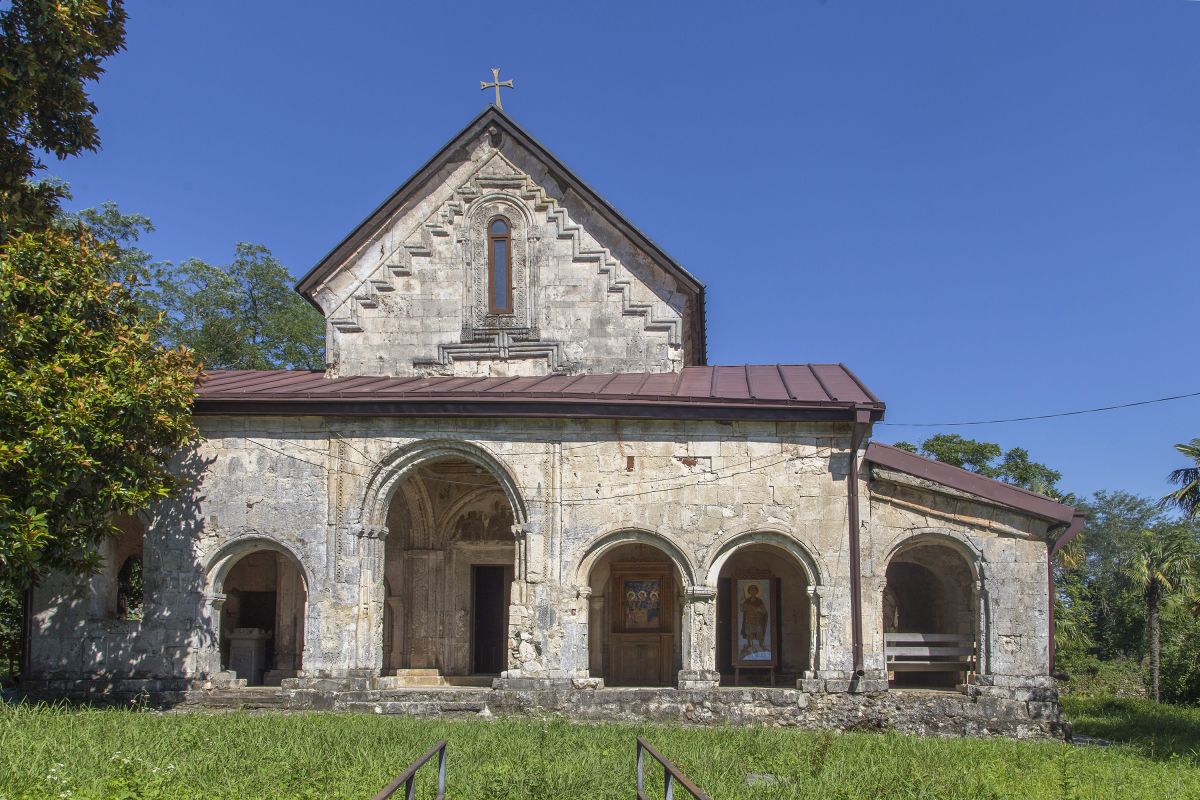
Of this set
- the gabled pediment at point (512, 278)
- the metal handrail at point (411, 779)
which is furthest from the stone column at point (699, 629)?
the metal handrail at point (411, 779)

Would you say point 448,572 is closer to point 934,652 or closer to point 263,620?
point 263,620

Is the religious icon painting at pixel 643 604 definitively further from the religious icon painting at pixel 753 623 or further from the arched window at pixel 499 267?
the arched window at pixel 499 267

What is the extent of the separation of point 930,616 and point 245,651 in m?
11.4

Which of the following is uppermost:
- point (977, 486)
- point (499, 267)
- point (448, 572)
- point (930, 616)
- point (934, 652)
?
point (499, 267)

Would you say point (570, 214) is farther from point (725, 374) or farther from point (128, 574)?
point (128, 574)

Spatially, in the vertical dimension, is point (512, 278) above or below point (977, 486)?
above

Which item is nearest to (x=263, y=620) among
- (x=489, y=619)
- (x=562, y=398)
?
(x=489, y=619)

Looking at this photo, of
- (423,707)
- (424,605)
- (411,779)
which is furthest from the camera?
(424,605)

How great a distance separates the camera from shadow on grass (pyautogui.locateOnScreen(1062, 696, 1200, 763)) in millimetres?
13195

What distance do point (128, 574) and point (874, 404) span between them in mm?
17012

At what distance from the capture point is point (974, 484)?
14.2 m

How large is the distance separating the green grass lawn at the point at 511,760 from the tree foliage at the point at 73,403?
7.11ft

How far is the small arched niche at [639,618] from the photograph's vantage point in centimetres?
1717

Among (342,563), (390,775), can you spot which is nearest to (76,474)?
(342,563)
